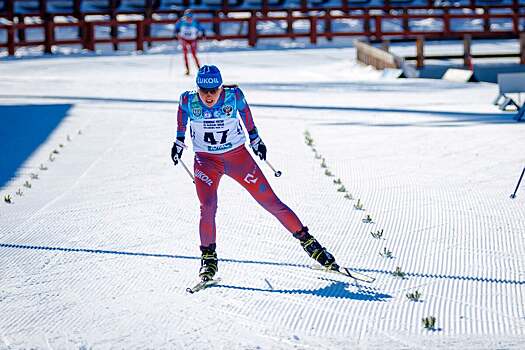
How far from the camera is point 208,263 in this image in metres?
8.05

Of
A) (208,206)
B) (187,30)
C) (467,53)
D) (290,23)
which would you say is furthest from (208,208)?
(290,23)

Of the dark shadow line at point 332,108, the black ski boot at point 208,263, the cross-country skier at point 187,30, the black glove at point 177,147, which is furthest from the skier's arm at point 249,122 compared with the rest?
the cross-country skier at point 187,30

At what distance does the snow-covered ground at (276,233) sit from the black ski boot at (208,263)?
0.13m

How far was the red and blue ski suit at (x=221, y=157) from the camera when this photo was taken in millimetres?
8094

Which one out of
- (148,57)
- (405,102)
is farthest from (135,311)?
(148,57)

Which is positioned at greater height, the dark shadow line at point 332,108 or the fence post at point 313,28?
the dark shadow line at point 332,108

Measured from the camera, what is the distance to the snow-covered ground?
6.91 m

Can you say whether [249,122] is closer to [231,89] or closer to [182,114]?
[231,89]

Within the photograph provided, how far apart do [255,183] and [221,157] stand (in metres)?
0.31

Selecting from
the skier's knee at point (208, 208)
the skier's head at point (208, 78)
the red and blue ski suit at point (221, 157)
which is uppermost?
the skier's head at point (208, 78)

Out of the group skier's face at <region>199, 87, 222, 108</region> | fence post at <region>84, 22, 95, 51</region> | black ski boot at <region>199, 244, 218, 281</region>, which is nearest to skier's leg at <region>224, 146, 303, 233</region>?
skier's face at <region>199, 87, 222, 108</region>

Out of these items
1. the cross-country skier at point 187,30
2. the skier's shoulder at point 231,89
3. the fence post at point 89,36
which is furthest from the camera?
the fence post at point 89,36

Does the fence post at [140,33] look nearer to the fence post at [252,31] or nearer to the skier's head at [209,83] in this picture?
the fence post at [252,31]

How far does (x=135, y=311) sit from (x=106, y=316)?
201mm
